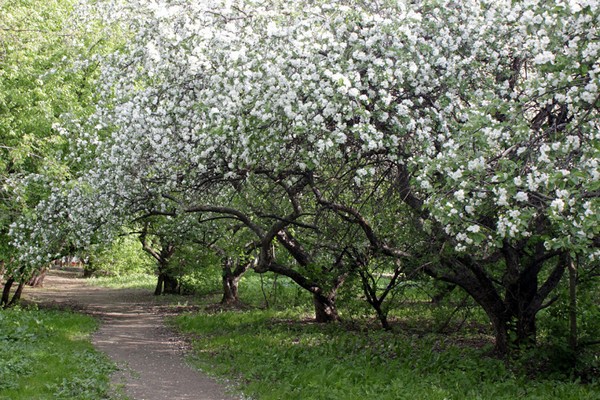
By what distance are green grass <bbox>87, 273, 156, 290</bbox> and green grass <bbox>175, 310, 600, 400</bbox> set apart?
25184 millimetres

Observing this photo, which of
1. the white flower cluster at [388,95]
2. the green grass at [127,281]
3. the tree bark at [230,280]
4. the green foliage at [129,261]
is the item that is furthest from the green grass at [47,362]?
the green grass at [127,281]

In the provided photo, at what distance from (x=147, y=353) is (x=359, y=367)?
596 cm

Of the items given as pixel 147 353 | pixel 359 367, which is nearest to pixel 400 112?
pixel 359 367

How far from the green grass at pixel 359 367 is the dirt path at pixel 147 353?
62 cm

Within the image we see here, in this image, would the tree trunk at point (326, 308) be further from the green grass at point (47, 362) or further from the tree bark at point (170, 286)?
the tree bark at point (170, 286)

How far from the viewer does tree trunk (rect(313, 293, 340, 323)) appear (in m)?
17.3

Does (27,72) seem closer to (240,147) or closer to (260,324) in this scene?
(260,324)

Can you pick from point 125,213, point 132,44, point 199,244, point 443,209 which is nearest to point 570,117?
point 443,209

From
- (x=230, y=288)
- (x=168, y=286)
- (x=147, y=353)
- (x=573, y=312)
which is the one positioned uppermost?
(x=573, y=312)

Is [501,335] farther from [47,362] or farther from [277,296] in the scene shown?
[277,296]

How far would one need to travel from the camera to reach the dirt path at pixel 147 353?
1044 centimetres

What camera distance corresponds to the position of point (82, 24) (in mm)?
12305

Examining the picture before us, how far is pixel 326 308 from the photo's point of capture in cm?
1734

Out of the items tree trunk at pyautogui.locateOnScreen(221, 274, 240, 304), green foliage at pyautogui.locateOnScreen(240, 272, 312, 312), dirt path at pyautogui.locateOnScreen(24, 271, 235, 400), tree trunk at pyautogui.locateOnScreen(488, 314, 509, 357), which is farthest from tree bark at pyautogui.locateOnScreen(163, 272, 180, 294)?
tree trunk at pyautogui.locateOnScreen(488, 314, 509, 357)
